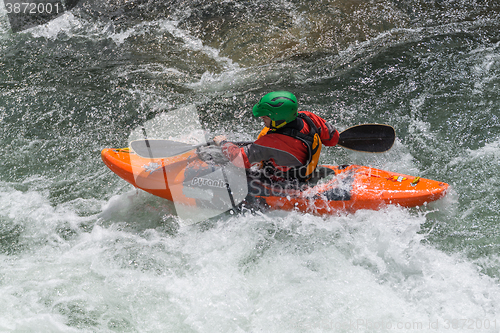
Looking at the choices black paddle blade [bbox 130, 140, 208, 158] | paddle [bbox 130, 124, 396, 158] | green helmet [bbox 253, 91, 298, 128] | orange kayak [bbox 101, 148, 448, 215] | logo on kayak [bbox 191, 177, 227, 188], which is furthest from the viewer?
paddle [bbox 130, 124, 396, 158]

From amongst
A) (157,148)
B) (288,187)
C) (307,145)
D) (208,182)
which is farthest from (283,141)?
(157,148)

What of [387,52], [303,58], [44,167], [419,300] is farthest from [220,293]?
[387,52]

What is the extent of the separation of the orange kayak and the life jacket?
14 centimetres

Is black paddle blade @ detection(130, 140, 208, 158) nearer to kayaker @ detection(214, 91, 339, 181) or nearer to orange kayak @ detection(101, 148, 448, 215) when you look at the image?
orange kayak @ detection(101, 148, 448, 215)

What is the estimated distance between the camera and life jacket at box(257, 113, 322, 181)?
11.4 feet

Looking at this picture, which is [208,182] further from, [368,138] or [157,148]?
[368,138]

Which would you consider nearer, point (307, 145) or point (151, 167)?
point (307, 145)

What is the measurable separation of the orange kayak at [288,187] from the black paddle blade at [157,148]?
69mm

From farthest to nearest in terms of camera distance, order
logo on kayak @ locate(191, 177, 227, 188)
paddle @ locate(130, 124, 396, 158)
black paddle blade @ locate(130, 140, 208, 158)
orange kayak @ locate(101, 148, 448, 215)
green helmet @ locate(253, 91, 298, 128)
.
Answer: paddle @ locate(130, 124, 396, 158)
black paddle blade @ locate(130, 140, 208, 158)
logo on kayak @ locate(191, 177, 227, 188)
orange kayak @ locate(101, 148, 448, 215)
green helmet @ locate(253, 91, 298, 128)

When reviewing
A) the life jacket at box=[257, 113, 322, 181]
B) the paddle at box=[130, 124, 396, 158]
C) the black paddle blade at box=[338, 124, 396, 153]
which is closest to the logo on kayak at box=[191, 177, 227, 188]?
the life jacket at box=[257, 113, 322, 181]

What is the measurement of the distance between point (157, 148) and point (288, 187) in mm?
1469

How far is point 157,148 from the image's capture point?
4.11 m

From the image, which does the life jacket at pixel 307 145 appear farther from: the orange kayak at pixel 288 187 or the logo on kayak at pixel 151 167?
the logo on kayak at pixel 151 167

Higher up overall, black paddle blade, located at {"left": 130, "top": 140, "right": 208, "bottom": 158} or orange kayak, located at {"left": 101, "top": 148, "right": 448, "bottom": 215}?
black paddle blade, located at {"left": 130, "top": 140, "right": 208, "bottom": 158}
